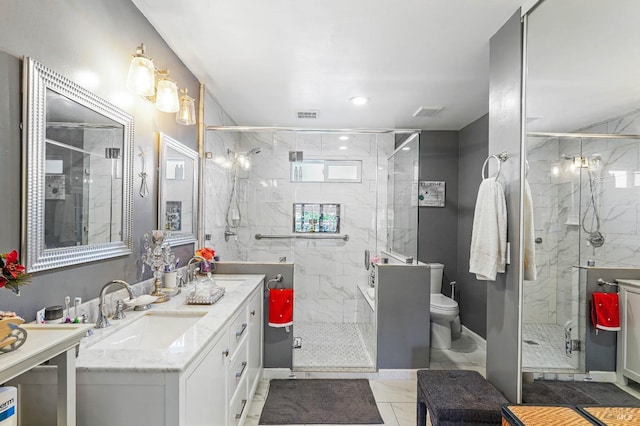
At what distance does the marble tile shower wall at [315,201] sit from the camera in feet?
10.4

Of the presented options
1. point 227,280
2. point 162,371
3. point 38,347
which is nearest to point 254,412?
point 227,280

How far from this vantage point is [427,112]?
3.71 metres

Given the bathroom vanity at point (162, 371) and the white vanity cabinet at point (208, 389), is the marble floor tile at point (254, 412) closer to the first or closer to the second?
the bathroom vanity at point (162, 371)

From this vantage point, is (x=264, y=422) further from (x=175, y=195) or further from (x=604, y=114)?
(x=604, y=114)

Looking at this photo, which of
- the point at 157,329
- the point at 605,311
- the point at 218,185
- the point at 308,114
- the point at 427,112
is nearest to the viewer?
the point at 605,311

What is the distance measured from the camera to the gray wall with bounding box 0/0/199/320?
1.15m

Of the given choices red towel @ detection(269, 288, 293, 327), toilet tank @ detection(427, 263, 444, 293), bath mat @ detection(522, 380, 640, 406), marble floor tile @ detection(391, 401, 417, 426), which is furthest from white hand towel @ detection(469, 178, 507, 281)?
toilet tank @ detection(427, 263, 444, 293)

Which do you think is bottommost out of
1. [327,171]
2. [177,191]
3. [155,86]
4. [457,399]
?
[457,399]

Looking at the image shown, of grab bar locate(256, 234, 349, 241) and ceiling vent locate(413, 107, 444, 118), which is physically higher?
ceiling vent locate(413, 107, 444, 118)

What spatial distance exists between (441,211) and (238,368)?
328cm

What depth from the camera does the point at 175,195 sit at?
8.13 feet

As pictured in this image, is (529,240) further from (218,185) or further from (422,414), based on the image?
(218,185)

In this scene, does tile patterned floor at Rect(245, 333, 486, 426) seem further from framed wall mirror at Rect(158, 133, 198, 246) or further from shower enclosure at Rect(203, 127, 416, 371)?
framed wall mirror at Rect(158, 133, 198, 246)

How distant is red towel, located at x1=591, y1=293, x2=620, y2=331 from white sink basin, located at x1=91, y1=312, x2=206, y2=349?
1823 millimetres
